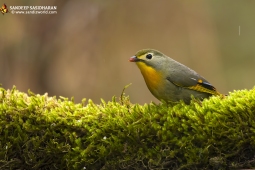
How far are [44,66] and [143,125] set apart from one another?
17.4 ft

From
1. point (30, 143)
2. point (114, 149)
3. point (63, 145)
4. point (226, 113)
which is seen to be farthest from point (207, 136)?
point (30, 143)

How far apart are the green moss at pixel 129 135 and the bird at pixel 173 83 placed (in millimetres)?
370

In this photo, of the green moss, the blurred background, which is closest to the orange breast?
the green moss

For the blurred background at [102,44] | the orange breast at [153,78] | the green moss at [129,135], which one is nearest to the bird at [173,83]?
the orange breast at [153,78]

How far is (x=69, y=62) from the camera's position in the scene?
25.7 ft

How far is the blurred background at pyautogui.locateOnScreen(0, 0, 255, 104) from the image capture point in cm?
784

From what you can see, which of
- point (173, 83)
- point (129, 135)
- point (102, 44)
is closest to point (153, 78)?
point (173, 83)

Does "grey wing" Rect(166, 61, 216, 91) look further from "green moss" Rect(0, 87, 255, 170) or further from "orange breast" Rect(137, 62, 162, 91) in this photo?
"green moss" Rect(0, 87, 255, 170)

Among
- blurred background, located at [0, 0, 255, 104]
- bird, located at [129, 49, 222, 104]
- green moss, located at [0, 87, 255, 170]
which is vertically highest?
blurred background, located at [0, 0, 255, 104]

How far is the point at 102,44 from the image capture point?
8.44m

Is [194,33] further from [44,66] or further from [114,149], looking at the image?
[114,149]

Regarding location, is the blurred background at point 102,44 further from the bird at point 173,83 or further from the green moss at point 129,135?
the green moss at point 129,135

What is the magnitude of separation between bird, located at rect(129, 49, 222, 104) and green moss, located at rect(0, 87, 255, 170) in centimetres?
37

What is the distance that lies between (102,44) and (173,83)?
4970 millimetres
